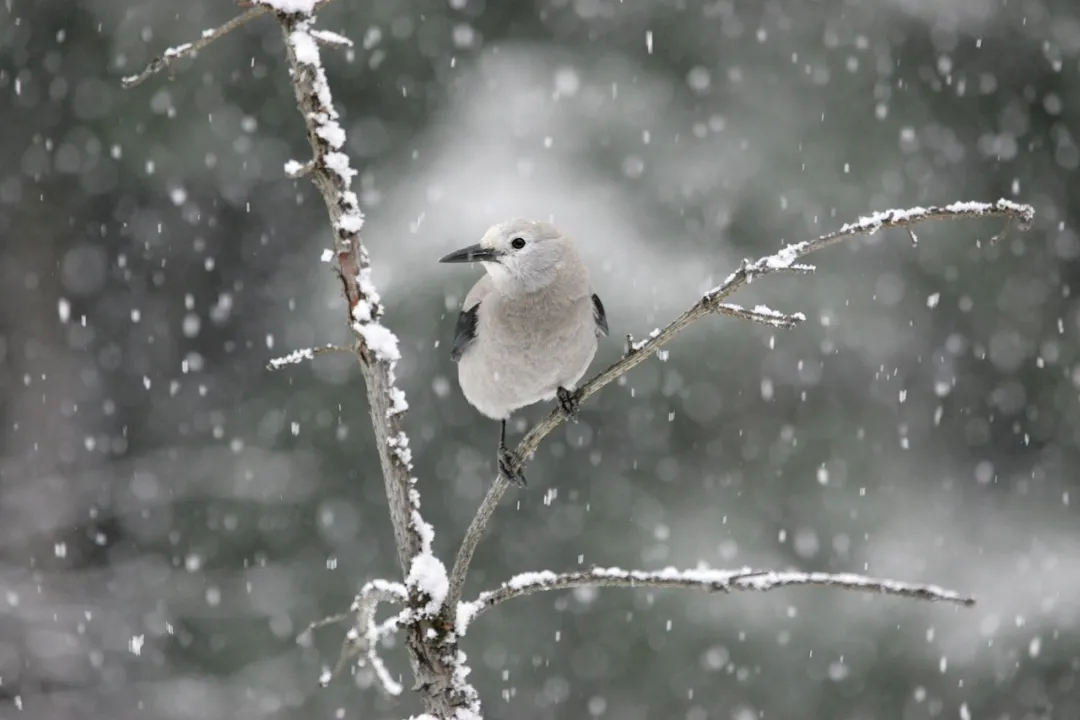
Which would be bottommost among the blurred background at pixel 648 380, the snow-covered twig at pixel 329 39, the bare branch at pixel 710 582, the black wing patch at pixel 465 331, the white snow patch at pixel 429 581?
the blurred background at pixel 648 380

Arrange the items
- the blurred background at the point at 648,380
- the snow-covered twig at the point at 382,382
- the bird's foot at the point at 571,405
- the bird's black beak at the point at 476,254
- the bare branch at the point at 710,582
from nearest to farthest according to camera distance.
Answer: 1. the bare branch at the point at 710,582
2. the snow-covered twig at the point at 382,382
3. the bird's foot at the point at 571,405
4. the bird's black beak at the point at 476,254
5. the blurred background at the point at 648,380

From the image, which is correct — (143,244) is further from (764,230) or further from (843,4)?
(843,4)

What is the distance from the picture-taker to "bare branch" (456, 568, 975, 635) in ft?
4.60

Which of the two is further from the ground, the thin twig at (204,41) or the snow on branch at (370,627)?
the thin twig at (204,41)

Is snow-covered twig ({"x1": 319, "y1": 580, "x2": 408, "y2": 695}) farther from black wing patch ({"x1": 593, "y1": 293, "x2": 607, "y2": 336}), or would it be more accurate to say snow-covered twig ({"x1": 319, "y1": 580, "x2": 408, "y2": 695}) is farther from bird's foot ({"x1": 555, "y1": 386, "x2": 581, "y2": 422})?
black wing patch ({"x1": 593, "y1": 293, "x2": 607, "y2": 336})

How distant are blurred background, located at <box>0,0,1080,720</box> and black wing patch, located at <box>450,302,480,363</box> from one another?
3561 mm

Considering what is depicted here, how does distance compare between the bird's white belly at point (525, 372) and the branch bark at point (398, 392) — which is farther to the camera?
the bird's white belly at point (525, 372)

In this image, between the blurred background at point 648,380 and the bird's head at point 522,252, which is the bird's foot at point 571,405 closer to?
the bird's head at point 522,252

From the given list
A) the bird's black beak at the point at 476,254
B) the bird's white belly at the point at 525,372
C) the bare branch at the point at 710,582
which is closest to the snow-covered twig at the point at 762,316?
the bare branch at the point at 710,582

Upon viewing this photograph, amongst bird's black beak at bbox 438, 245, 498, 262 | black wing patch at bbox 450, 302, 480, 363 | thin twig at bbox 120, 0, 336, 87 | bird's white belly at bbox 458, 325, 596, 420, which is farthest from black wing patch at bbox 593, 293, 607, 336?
thin twig at bbox 120, 0, 336, 87

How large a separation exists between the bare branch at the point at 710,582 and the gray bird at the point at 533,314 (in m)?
1.75

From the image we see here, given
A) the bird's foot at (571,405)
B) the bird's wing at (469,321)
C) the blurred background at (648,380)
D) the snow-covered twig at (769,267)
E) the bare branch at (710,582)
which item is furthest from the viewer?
the blurred background at (648,380)

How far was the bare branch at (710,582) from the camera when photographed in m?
1.40

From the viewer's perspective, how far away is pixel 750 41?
883cm
